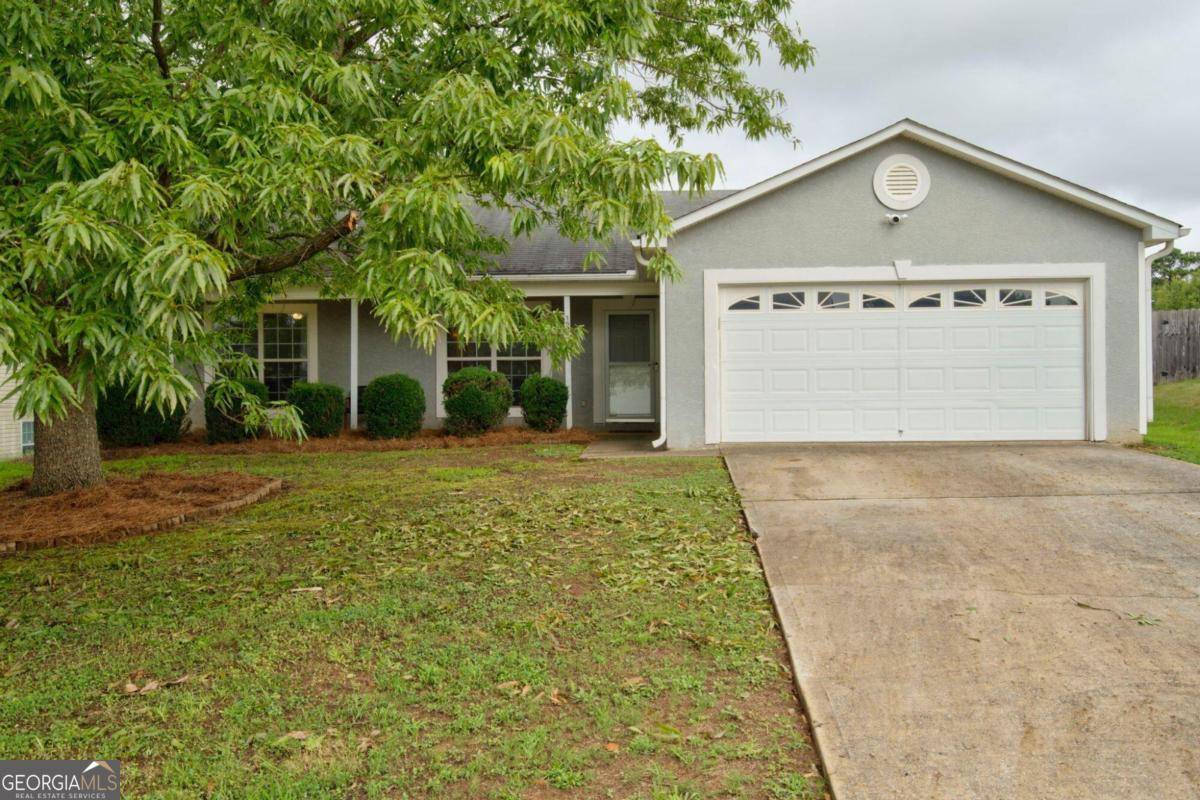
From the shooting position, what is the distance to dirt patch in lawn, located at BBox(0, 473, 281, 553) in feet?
20.9

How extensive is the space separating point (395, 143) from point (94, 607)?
11.0 feet

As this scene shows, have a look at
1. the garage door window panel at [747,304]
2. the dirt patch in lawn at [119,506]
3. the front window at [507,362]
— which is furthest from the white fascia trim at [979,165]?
the dirt patch in lawn at [119,506]

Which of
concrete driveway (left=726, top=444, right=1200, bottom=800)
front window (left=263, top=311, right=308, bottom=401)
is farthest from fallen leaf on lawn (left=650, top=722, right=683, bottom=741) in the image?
front window (left=263, top=311, right=308, bottom=401)

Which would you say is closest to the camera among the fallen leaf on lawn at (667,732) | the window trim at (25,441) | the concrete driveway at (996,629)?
the concrete driveway at (996,629)

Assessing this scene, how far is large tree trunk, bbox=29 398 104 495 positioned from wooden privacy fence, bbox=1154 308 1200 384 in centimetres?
A: 2141

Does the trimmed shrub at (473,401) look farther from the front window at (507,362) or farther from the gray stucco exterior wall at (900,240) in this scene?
the gray stucco exterior wall at (900,240)

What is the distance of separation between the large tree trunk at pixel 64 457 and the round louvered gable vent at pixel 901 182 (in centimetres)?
958

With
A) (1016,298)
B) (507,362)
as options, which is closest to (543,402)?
(507,362)

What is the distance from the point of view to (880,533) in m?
5.94

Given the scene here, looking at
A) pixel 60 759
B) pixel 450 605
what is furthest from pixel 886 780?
pixel 60 759

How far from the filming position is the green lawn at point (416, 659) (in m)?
2.92

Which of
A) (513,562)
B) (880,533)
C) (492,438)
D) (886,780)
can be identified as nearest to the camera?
(886,780)

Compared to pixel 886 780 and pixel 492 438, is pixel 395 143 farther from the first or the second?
pixel 492 438

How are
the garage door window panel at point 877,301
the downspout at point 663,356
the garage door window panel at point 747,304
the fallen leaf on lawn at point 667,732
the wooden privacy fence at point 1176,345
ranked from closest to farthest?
the fallen leaf on lawn at point 667,732 < the downspout at point 663,356 < the garage door window panel at point 877,301 < the garage door window panel at point 747,304 < the wooden privacy fence at point 1176,345
